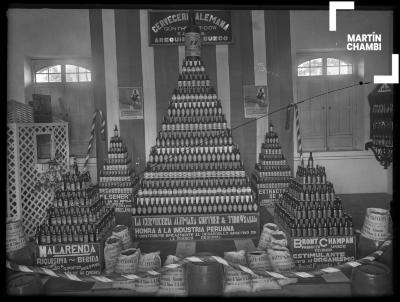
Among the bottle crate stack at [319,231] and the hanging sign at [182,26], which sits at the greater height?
the hanging sign at [182,26]

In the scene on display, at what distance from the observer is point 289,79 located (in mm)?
10297

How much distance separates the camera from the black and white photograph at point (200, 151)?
4.74 meters

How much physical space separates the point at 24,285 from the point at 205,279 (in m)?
2.28

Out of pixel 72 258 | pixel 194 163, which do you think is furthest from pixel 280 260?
pixel 72 258

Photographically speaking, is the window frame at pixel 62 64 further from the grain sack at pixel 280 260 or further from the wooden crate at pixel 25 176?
the grain sack at pixel 280 260

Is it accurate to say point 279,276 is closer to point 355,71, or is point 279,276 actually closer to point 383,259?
point 383,259

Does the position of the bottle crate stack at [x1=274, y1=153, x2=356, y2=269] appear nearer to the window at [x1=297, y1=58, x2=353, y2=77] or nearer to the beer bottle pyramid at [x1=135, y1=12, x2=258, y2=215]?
the beer bottle pyramid at [x1=135, y1=12, x2=258, y2=215]

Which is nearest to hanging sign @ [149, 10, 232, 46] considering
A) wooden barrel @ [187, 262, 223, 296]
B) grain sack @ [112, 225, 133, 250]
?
grain sack @ [112, 225, 133, 250]

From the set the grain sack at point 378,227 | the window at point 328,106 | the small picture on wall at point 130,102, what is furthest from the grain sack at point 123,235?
the window at point 328,106

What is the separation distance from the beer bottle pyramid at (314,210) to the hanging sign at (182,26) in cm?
559

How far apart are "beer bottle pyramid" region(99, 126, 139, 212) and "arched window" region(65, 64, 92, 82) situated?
2309mm

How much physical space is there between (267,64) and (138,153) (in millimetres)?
4877

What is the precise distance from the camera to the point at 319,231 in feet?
17.9

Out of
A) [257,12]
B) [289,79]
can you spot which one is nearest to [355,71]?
[289,79]
